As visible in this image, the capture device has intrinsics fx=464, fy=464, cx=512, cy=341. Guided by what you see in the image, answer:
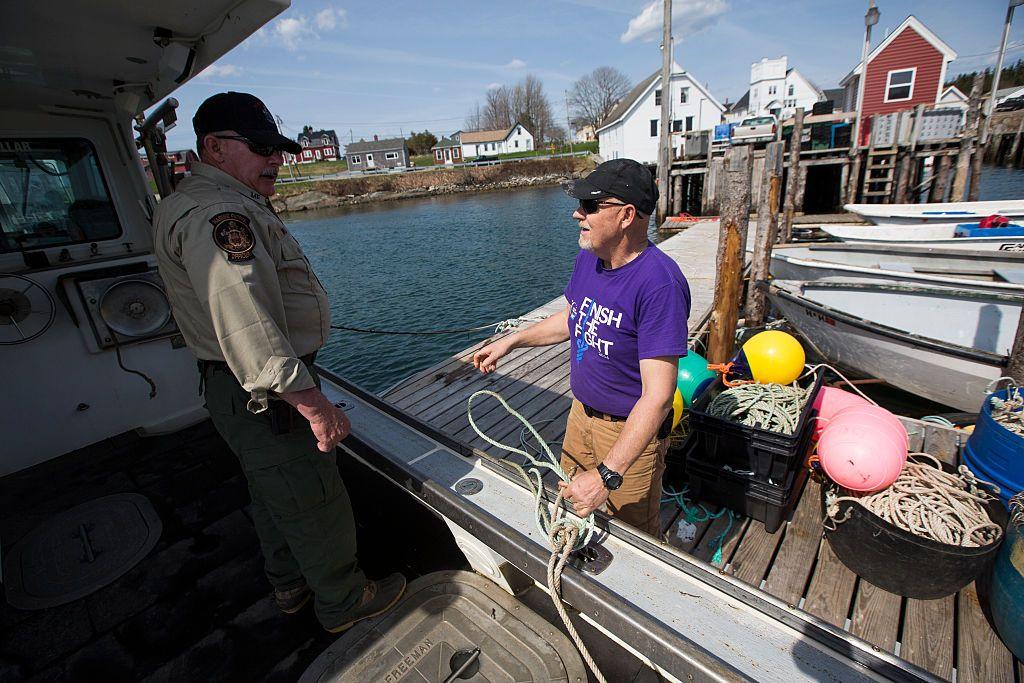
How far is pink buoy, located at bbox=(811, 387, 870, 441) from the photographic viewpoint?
330 cm

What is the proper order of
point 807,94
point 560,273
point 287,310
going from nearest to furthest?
point 287,310, point 560,273, point 807,94

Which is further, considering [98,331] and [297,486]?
[98,331]

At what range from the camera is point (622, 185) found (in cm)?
192

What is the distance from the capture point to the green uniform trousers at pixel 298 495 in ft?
6.26

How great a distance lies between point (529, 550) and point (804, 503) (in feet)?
8.06

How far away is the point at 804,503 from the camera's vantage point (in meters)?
3.16

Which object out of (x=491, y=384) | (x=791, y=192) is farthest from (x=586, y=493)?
(x=791, y=192)

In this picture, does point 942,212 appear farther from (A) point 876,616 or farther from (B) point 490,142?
(B) point 490,142

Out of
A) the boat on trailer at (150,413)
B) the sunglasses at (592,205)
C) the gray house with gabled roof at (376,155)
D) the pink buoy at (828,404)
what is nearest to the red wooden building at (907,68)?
the pink buoy at (828,404)

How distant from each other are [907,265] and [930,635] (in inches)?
306

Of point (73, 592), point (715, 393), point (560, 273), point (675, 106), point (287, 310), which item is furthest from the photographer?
point (675, 106)

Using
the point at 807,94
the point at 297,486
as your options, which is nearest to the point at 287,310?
the point at 297,486

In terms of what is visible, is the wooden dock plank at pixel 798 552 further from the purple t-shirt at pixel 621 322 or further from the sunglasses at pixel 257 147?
the sunglasses at pixel 257 147

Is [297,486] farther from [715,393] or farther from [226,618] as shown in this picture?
[715,393]
